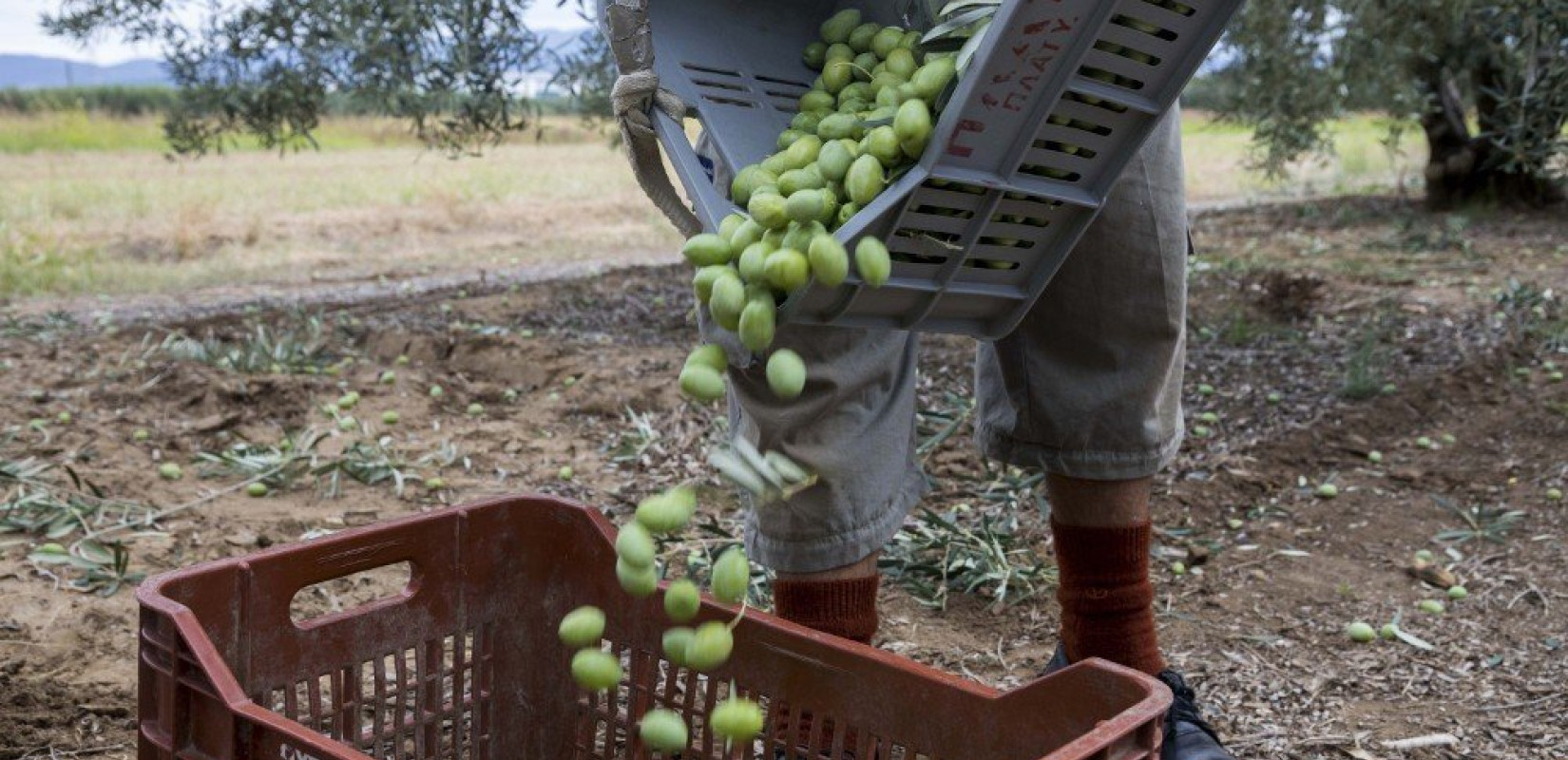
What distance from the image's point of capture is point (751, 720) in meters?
1.54

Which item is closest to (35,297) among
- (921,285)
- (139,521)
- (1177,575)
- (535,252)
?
(535,252)

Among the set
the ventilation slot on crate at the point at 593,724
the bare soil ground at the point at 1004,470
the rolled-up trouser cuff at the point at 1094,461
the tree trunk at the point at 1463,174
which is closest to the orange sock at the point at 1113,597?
the rolled-up trouser cuff at the point at 1094,461

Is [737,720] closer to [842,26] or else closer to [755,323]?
[755,323]

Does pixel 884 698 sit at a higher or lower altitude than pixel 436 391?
higher

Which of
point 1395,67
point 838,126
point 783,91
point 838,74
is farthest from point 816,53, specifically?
point 1395,67

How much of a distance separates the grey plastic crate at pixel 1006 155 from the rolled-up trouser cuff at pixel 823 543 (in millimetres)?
371

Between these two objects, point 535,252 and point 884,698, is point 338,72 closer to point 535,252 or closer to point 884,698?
point 884,698

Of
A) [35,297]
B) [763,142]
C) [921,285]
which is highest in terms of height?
[763,142]

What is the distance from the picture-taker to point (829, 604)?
7.09 feet

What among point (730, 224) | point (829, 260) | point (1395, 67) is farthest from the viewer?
point (1395, 67)

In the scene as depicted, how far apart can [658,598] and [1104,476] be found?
2.70 feet

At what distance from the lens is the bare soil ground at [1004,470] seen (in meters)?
2.78

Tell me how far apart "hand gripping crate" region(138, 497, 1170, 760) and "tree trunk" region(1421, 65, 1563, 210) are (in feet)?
30.1

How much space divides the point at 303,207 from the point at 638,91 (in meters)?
11.3
